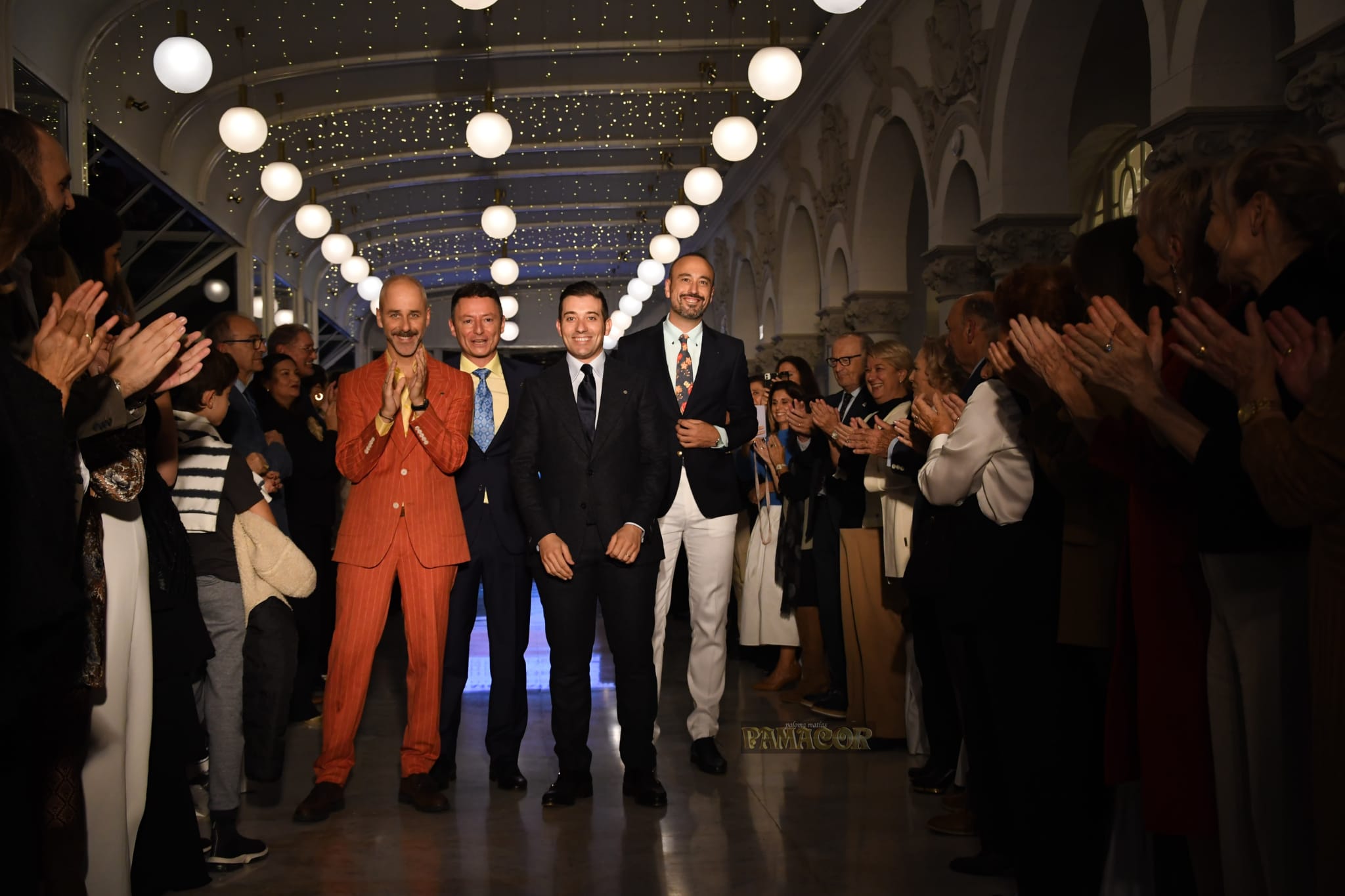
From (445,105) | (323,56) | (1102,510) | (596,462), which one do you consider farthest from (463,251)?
(1102,510)

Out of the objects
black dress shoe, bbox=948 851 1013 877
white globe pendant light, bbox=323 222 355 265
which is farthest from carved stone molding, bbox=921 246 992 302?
white globe pendant light, bbox=323 222 355 265

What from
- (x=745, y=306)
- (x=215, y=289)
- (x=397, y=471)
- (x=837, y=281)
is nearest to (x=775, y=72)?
(x=397, y=471)

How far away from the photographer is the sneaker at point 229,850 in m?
3.63

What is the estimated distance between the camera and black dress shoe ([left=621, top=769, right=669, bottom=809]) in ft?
13.9

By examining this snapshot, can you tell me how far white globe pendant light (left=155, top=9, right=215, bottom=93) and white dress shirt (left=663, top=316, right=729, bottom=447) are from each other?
14.4 feet

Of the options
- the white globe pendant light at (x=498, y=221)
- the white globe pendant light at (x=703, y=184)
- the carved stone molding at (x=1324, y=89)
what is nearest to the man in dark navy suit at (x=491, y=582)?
the carved stone molding at (x=1324, y=89)

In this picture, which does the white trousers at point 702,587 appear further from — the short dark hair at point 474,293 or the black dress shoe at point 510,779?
the short dark hair at point 474,293

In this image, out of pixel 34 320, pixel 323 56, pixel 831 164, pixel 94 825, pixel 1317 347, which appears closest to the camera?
pixel 1317 347

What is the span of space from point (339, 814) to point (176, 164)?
32.4 feet

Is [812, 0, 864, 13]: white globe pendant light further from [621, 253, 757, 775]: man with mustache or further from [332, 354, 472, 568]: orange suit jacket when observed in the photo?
[332, 354, 472, 568]: orange suit jacket

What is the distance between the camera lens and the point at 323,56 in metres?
11.4

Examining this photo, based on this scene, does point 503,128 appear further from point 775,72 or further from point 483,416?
point 483,416

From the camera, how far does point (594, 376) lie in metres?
4.52

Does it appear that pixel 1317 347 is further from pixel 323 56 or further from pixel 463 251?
pixel 463 251
